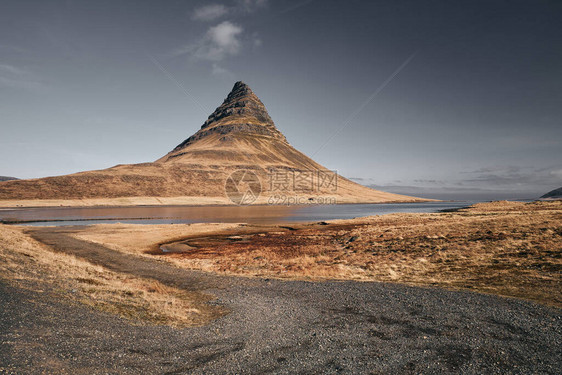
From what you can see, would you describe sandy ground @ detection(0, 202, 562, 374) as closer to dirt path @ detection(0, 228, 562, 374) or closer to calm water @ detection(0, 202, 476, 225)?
dirt path @ detection(0, 228, 562, 374)

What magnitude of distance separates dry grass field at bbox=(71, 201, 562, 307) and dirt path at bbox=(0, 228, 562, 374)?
186 inches

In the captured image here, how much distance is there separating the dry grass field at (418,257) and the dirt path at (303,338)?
471cm

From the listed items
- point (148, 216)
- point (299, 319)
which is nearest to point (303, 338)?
point (299, 319)

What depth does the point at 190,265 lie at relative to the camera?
24.5 metres

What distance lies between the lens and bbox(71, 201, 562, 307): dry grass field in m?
17.1

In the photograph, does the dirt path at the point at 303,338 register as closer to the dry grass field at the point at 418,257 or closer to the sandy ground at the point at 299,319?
the sandy ground at the point at 299,319

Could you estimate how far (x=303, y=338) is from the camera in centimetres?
970

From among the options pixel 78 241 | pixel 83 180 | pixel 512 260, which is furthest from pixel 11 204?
pixel 512 260

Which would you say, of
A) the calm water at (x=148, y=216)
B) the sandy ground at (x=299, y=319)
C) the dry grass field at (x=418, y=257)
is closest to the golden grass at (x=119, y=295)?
the sandy ground at (x=299, y=319)

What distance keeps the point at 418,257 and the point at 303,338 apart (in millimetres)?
18969

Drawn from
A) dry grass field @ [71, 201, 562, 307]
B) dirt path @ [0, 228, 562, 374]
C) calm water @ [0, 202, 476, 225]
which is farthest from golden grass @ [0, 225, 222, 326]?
calm water @ [0, 202, 476, 225]

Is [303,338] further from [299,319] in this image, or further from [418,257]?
[418,257]

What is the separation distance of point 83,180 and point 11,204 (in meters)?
42.1

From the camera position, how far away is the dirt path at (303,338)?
7.42 meters
